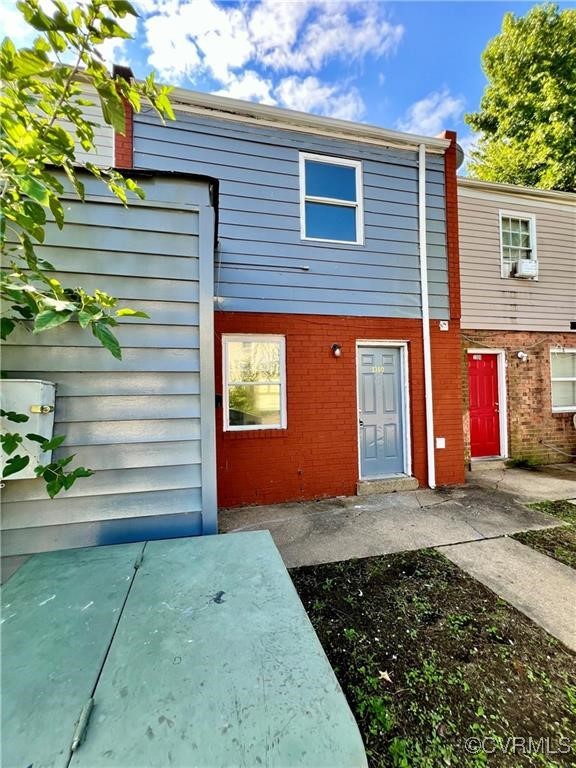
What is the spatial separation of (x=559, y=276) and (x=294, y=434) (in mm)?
6739

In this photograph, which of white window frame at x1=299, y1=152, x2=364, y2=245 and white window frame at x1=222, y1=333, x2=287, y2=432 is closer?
white window frame at x1=222, y1=333, x2=287, y2=432

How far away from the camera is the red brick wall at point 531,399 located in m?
6.45

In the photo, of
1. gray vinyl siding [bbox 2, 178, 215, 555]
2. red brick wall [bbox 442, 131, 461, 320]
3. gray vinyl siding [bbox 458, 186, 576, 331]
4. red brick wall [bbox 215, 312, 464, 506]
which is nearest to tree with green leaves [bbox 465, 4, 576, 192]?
gray vinyl siding [bbox 458, 186, 576, 331]

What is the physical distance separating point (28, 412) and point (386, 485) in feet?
14.4

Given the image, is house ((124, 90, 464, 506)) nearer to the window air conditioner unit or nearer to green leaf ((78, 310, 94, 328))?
the window air conditioner unit

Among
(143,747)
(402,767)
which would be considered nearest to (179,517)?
(143,747)

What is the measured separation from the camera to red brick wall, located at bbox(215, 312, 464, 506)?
4.35 m

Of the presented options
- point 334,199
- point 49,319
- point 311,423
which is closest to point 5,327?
point 49,319

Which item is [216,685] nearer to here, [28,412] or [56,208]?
[28,412]

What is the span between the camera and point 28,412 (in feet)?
5.29

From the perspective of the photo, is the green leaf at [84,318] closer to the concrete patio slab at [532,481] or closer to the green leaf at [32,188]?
the green leaf at [32,188]

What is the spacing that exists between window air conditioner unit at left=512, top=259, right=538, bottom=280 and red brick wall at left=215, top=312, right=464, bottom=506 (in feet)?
10.4

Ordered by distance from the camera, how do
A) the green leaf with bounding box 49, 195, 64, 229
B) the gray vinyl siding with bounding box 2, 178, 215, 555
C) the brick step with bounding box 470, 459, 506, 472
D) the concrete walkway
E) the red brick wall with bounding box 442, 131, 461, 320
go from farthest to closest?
the brick step with bounding box 470, 459, 506, 472
the red brick wall with bounding box 442, 131, 461, 320
the concrete walkway
the gray vinyl siding with bounding box 2, 178, 215, 555
the green leaf with bounding box 49, 195, 64, 229

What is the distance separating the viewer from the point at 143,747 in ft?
2.69
